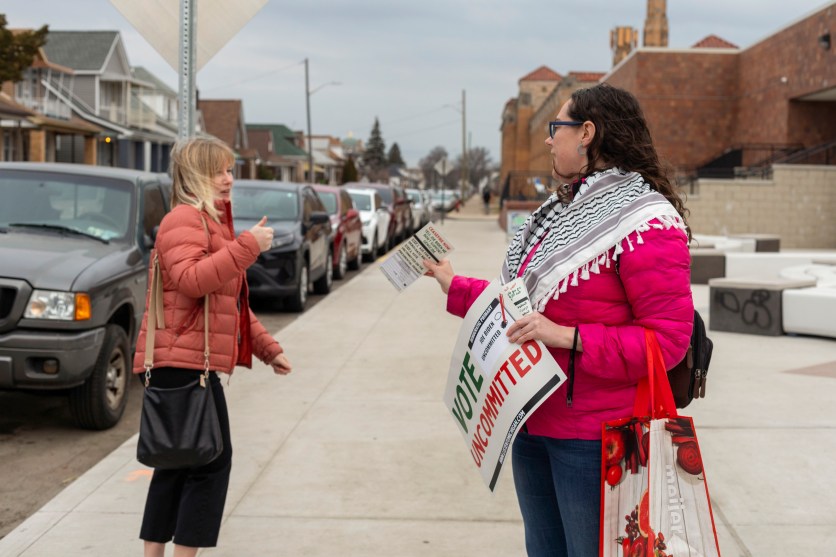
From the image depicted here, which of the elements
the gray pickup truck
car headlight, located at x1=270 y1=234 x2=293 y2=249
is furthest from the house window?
the gray pickup truck

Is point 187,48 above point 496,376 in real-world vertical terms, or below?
above

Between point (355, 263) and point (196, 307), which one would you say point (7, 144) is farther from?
point (196, 307)

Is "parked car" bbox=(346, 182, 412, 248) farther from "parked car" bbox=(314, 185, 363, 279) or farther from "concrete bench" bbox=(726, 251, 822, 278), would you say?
"concrete bench" bbox=(726, 251, 822, 278)

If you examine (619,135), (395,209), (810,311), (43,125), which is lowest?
(810,311)

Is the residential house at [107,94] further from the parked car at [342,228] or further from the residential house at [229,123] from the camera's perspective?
the parked car at [342,228]

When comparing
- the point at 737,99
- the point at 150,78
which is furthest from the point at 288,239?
the point at 150,78

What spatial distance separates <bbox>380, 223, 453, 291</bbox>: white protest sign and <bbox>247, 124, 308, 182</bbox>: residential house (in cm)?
7970

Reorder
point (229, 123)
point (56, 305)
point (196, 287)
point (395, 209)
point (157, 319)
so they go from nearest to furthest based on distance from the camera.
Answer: point (196, 287), point (157, 319), point (56, 305), point (395, 209), point (229, 123)

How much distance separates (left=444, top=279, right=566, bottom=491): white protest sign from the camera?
2.65 meters

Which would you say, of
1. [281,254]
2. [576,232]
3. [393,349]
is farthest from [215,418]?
[281,254]

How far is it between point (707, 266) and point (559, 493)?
13803 millimetres

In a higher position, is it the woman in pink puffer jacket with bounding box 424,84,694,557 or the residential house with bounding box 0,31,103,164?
the residential house with bounding box 0,31,103,164

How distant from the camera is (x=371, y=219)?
21578 mm

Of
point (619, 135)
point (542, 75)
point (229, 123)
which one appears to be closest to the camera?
point (619, 135)
